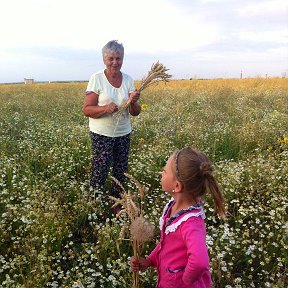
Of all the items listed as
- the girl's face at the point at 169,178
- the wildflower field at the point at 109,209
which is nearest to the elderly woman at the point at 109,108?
the wildflower field at the point at 109,209

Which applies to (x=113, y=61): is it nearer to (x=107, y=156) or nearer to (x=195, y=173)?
(x=107, y=156)

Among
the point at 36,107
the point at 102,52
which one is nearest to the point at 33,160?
the point at 102,52

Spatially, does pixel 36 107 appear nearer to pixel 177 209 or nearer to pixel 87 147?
pixel 87 147

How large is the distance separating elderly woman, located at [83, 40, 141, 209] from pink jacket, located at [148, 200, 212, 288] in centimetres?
177

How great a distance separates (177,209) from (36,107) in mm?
10529

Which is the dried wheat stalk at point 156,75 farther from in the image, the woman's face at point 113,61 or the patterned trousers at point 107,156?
the patterned trousers at point 107,156

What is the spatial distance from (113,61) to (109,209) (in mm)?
1696

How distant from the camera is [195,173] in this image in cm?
214

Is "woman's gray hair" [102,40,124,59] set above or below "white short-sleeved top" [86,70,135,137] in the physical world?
above

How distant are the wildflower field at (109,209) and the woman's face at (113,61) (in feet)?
4.67

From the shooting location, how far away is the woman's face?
3854 millimetres

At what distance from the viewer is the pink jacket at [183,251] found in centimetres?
196

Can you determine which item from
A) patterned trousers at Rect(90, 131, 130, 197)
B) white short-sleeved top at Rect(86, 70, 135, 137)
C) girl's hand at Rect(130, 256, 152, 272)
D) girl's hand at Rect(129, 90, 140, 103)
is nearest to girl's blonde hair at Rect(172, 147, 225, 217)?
girl's hand at Rect(130, 256, 152, 272)

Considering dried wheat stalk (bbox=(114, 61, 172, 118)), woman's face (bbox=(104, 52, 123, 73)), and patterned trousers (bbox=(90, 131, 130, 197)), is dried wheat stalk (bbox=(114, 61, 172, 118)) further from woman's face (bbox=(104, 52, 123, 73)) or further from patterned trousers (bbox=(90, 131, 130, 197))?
patterned trousers (bbox=(90, 131, 130, 197))
